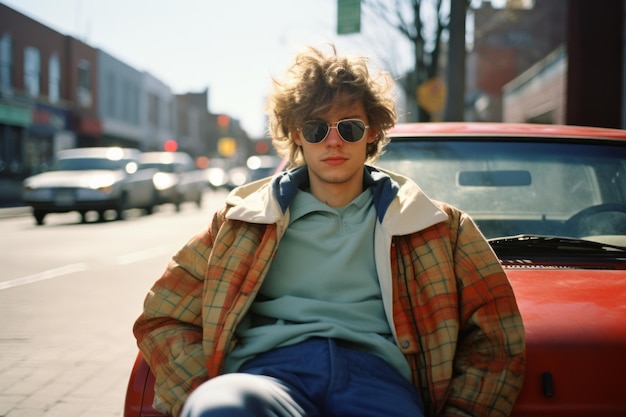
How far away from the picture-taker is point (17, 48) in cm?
3231

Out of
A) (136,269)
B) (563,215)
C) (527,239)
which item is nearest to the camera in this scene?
(527,239)

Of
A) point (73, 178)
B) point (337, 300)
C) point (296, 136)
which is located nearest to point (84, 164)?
point (73, 178)

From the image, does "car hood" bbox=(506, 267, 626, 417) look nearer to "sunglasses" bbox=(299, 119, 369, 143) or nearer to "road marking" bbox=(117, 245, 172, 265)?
"sunglasses" bbox=(299, 119, 369, 143)

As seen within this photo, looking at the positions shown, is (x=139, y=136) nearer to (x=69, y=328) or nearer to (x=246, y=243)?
(x=69, y=328)

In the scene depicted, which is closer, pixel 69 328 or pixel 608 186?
pixel 608 186

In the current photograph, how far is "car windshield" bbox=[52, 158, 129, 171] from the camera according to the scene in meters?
18.7

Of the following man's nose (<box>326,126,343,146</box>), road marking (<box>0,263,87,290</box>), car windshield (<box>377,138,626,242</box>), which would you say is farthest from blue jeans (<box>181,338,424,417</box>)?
road marking (<box>0,263,87,290</box>)

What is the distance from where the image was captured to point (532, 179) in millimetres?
3174

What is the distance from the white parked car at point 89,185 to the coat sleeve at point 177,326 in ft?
51.4

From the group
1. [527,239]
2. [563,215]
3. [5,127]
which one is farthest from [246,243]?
[5,127]

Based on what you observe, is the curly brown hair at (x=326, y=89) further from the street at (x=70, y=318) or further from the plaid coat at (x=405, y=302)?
the street at (x=70, y=318)

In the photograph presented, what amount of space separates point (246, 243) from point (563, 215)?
1.58 m

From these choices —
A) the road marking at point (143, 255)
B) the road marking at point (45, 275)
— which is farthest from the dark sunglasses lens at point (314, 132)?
the road marking at point (143, 255)

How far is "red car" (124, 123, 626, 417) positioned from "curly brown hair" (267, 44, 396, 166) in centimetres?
66
